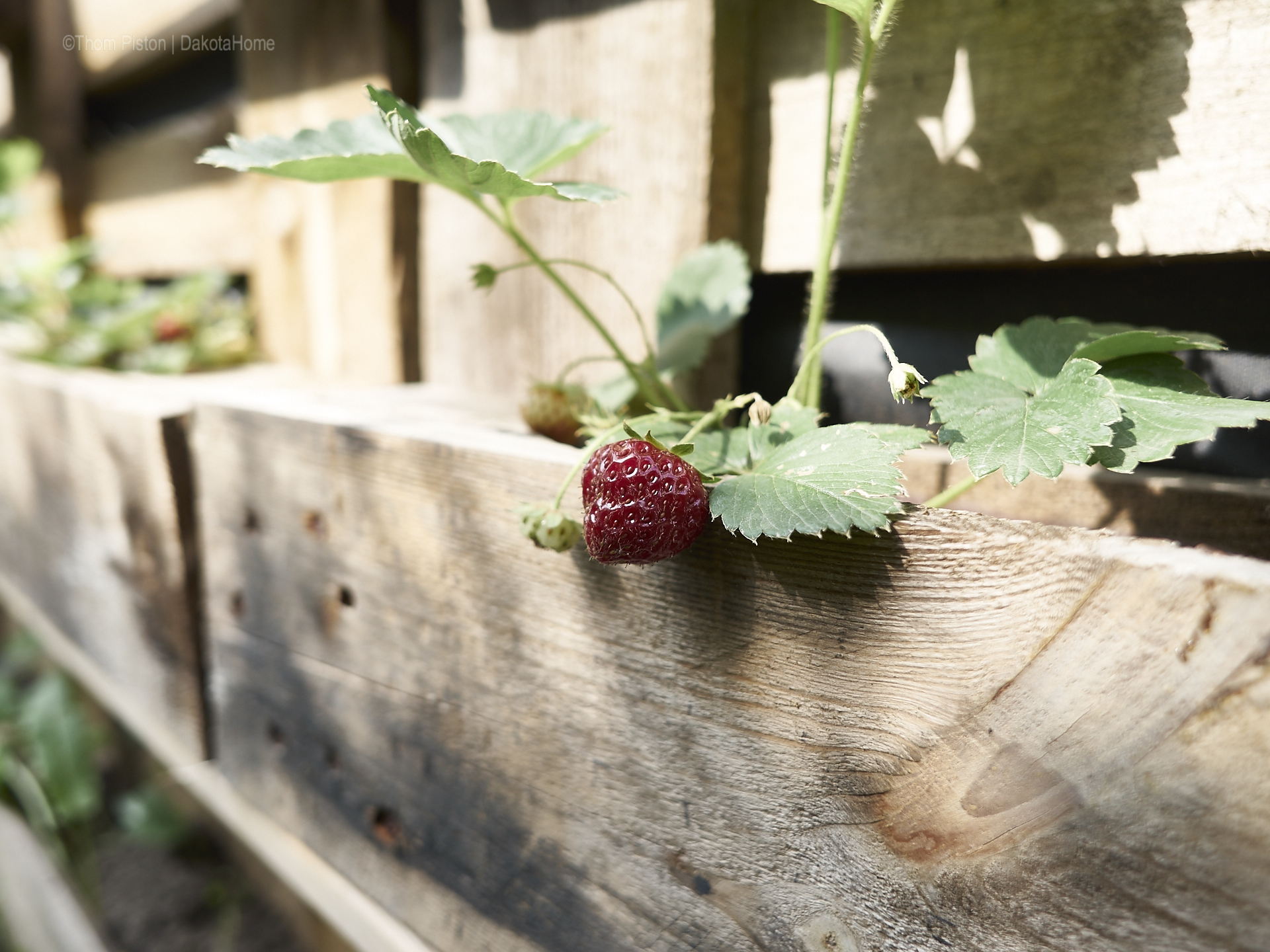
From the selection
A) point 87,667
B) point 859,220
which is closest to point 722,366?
point 859,220

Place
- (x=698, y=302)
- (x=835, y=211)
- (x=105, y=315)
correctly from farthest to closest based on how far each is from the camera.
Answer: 1. (x=105, y=315)
2. (x=698, y=302)
3. (x=835, y=211)

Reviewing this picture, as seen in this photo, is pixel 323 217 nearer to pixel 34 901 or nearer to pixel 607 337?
pixel 607 337

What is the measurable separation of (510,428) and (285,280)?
0.71m

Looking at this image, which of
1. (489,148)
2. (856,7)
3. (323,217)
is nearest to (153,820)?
(323,217)

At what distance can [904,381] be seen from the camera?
0.37m

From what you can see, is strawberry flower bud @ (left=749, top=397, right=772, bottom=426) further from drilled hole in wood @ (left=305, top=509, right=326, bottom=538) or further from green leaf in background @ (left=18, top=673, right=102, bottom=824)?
green leaf in background @ (left=18, top=673, right=102, bottom=824)

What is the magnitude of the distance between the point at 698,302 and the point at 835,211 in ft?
0.46

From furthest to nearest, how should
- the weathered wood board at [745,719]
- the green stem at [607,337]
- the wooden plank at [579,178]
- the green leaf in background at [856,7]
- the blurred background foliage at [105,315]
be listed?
the blurred background foliage at [105,315], the wooden plank at [579,178], the green stem at [607,337], the green leaf in background at [856,7], the weathered wood board at [745,719]

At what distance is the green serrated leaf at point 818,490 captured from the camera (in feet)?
1.10

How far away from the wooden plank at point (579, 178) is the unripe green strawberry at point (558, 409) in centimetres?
6

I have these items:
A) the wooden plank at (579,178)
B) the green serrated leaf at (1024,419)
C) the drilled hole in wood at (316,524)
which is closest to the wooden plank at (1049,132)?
the wooden plank at (579,178)

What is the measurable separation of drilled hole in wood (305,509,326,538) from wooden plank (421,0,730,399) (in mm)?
240

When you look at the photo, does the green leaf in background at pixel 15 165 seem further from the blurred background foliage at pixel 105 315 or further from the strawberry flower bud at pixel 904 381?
the strawberry flower bud at pixel 904 381

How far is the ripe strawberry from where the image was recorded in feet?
1.18
